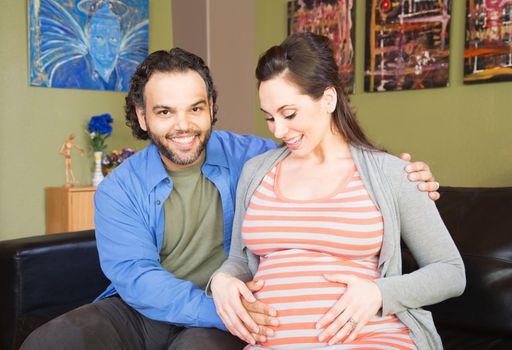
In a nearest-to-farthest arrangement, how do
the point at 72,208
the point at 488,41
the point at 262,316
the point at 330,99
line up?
1. the point at 262,316
2. the point at 330,99
3. the point at 488,41
4. the point at 72,208

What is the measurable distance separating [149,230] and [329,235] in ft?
2.19

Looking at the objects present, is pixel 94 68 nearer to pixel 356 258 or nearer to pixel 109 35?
pixel 109 35


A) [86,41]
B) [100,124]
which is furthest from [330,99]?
[86,41]

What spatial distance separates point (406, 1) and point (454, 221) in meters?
2.35

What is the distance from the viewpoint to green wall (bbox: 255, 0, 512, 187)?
11.5 ft

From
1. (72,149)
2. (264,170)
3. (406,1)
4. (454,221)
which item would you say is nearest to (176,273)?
(264,170)

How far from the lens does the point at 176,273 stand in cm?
179

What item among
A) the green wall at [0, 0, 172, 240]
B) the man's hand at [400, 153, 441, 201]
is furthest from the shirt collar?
the green wall at [0, 0, 172, 240]

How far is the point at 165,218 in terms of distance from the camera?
1.81 metres

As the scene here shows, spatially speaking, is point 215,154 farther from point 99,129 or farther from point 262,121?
point 99,129

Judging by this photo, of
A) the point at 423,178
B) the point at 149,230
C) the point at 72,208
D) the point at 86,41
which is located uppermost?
the point at 86,41

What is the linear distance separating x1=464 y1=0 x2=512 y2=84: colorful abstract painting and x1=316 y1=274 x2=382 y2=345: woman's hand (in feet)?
8.55

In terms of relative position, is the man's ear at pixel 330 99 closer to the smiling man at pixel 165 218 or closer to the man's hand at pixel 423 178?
the man's hand at pixel 423 178

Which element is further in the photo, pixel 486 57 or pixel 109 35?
pixel 109 35
